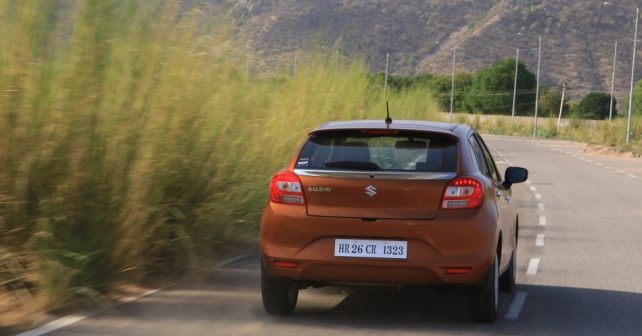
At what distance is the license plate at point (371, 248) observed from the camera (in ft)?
26.7

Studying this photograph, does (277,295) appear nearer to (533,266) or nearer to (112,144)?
(112,144)

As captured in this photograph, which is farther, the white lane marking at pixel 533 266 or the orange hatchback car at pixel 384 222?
the white lane marking at pixel 533 266

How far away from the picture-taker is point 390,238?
26.8 ft

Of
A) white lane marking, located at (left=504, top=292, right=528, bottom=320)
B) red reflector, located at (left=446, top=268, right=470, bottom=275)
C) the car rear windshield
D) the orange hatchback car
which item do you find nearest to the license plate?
the orange hatchback car

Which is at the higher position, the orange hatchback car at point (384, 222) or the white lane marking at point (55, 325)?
the orange hatchback car at point (384, 222)

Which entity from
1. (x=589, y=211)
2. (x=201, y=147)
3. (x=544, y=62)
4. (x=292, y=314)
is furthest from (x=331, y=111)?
(x=544, y=62)

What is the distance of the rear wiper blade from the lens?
27.8 ft

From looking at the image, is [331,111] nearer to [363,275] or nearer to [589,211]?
[589,211]

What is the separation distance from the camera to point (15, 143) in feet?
28.9

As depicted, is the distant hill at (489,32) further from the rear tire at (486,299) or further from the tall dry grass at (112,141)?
the rear tire at (486,299)

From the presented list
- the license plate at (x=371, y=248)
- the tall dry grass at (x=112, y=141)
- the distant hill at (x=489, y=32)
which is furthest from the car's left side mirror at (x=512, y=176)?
the distant hill at (x=489, y=32)

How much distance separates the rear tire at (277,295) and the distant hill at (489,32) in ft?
314

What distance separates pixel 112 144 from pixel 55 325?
2059 millimetres

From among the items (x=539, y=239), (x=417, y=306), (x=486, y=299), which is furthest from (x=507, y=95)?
(x=486, y=299)
